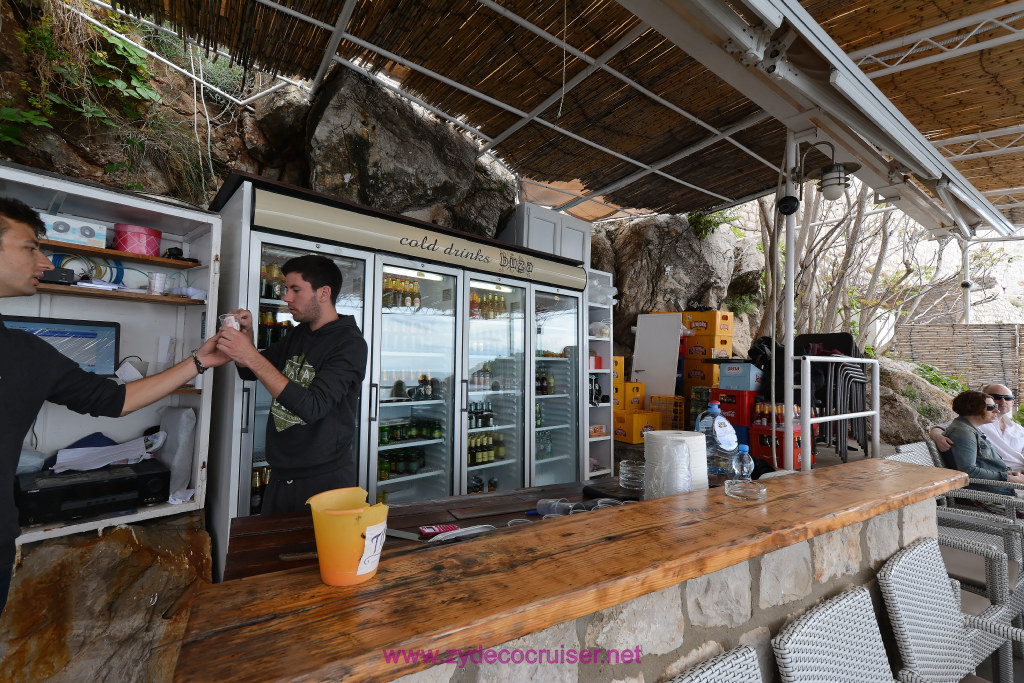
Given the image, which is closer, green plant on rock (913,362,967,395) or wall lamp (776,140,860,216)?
wall lamp (776,140,860,216)

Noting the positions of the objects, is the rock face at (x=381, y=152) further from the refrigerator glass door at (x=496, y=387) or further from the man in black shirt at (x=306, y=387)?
the man in black shirt at (x=306, y=387)

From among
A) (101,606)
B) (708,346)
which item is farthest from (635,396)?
(101,606)

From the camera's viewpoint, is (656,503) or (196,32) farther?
(196,32)

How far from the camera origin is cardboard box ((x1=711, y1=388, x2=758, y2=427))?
3.60 m

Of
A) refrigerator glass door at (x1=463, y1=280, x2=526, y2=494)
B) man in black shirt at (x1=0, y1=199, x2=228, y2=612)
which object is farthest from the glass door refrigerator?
man in black shirt at (x1=0, y1=199, x2=228, y2=612)

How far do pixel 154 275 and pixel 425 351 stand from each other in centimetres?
189

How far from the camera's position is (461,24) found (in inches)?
110

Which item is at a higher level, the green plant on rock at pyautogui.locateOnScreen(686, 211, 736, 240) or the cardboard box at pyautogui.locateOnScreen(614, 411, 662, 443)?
the green plant on rock at pyautogui.locateOnScreen(686, 211, 736, 240)

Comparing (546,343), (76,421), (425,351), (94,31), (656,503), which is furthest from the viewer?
(546,343)

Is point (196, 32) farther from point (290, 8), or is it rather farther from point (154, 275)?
point (154, 275)

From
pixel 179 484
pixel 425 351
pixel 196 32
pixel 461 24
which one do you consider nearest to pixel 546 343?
pixel 425 351

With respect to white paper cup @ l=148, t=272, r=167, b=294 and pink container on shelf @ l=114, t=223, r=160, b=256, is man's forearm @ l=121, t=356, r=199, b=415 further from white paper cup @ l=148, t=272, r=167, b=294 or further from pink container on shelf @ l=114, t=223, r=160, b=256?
pink container on shelf @ l=114, t=223, r=160, b=256

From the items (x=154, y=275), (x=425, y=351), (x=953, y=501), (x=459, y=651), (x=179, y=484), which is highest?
(x=154, y=275)

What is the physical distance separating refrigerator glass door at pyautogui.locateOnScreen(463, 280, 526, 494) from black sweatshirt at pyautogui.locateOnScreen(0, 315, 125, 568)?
2.77 metres
